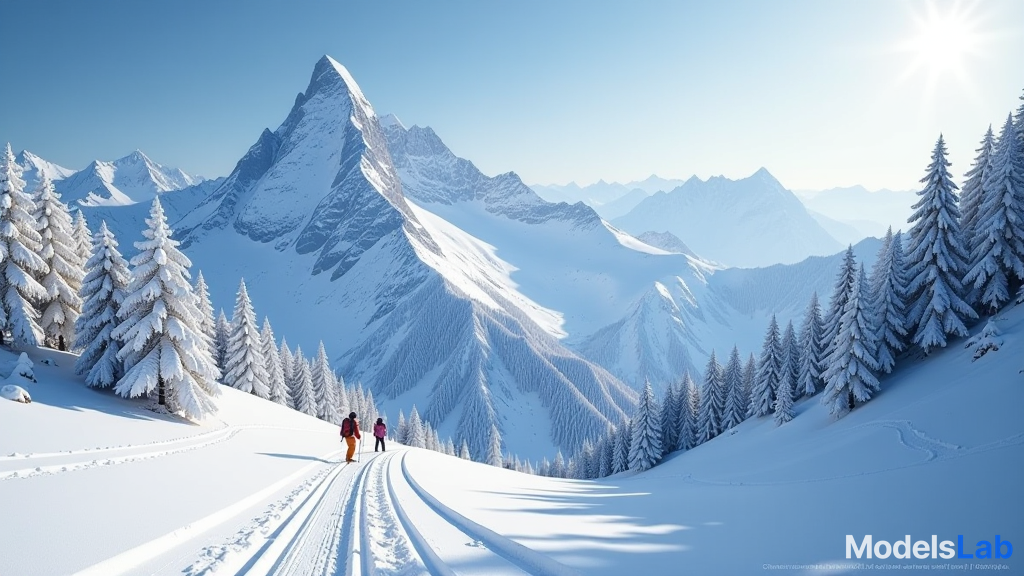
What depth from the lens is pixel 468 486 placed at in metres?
12.7

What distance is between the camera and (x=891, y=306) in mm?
27859

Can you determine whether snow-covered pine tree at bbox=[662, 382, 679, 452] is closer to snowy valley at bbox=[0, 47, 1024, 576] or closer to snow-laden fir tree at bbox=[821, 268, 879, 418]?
snowy valley at bbox=[0, 47, 1024, 576]

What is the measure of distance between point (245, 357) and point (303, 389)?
45.4 feet

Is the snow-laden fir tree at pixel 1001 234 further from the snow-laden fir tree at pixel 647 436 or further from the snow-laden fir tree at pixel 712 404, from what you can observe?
the snow-laden fir tree at pixel 647 436

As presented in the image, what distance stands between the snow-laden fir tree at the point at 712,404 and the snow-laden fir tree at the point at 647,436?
4.95 meters

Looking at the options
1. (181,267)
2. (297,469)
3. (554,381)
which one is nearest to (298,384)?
(181,267)

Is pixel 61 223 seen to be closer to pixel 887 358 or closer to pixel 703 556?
pixel 703 556

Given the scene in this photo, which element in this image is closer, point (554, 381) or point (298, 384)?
point (298, 384)

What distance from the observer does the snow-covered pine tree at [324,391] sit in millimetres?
56875

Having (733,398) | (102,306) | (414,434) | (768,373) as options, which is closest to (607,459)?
(733,398)

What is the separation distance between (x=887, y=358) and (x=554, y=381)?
13271 centimetres

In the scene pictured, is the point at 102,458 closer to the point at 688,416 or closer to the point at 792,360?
the point at 792,360

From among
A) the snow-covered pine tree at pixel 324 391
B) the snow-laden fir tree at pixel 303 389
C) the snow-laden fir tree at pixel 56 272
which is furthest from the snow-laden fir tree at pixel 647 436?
the snow-laden fir tree at pixel 56 272

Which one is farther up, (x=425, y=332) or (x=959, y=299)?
(x=425, y=332)
